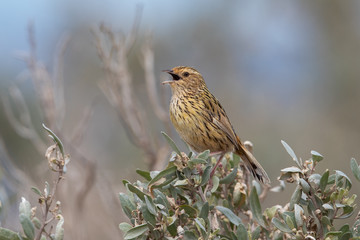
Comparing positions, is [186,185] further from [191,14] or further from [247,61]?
[191,14]

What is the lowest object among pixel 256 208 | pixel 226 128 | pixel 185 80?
pixel 256 208

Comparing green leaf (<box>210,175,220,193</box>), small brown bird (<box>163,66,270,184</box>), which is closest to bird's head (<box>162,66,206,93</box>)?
small brown bird (<box>163,66,270,184</box>)

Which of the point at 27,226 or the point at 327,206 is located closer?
the point at 27,226

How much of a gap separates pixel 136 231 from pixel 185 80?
9.32ft

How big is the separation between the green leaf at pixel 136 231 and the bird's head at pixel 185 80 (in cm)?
→ 267

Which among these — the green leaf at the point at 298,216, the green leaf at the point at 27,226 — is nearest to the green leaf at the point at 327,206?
the green leaf at the point at 298,216

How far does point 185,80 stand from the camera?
5.14 metres

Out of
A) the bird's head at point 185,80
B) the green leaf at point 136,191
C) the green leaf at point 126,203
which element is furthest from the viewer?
the bird's head at point 185,80

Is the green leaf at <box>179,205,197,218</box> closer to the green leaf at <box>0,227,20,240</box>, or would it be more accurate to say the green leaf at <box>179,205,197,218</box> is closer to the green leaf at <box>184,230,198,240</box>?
the green leaf at <box>184,230,198,240</box>

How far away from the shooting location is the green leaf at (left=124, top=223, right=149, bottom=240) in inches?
95.3

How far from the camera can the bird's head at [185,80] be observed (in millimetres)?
5070

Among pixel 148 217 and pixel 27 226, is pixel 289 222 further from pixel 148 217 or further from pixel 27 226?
pixel 27 226

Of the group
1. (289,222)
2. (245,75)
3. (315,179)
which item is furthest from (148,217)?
(245,75)

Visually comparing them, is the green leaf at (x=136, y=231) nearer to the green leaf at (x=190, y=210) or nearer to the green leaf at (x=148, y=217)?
the green leaf at (x=148, y=217)
